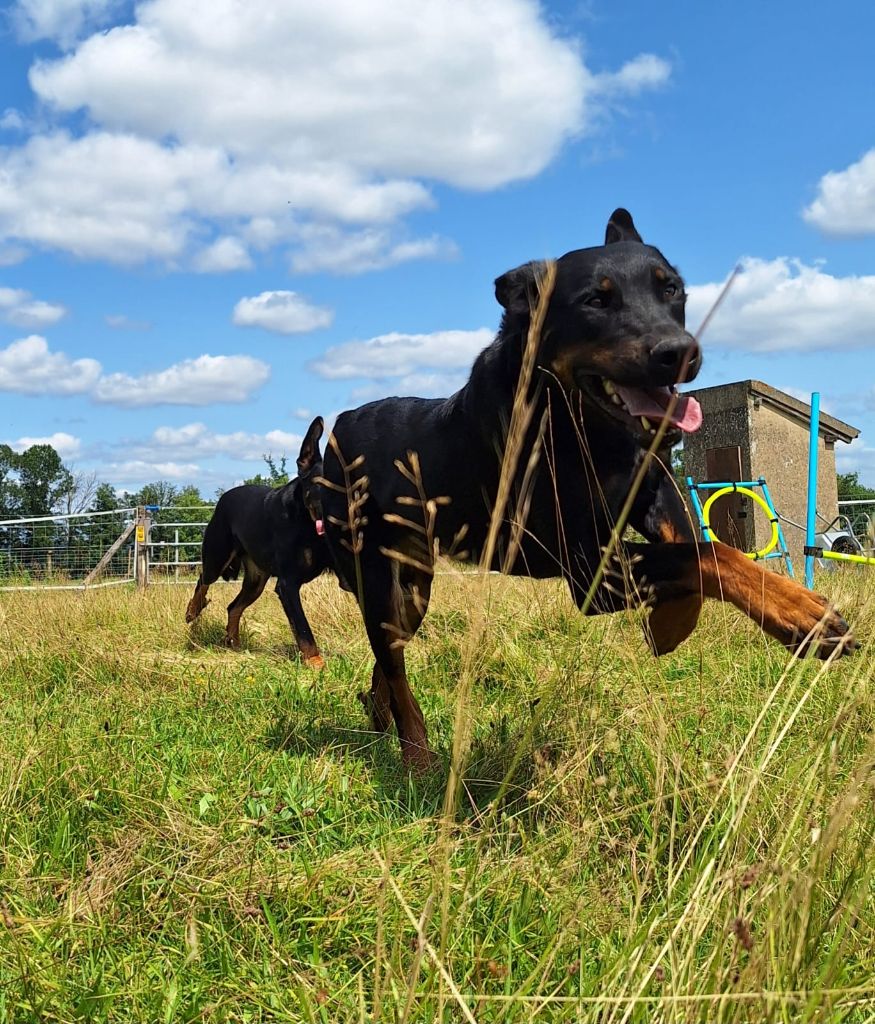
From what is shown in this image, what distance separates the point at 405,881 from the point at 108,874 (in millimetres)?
696

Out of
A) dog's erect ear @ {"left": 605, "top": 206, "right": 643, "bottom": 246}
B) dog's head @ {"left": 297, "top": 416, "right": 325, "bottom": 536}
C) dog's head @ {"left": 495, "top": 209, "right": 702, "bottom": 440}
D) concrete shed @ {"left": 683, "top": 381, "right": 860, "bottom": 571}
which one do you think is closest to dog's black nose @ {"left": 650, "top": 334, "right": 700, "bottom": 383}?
dog's head @ {"left": 495, "top": 209, "right": 702, "bottom": 440}

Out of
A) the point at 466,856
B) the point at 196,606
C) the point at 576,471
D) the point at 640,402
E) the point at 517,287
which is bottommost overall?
the point at 466,856

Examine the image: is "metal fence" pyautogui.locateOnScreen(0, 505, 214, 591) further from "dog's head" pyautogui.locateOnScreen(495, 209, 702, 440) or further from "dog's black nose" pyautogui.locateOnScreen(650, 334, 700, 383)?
"dog's black nose" pyautogui.locateOnScreen(650, 334, 700, 383)

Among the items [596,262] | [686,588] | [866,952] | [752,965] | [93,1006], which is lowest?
[93,1006]

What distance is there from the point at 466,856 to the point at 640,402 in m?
1.39

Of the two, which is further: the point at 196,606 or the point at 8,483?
the point at 8,483

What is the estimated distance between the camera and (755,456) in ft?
37.7

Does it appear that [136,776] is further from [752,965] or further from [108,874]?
[752,965]

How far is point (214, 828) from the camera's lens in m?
2.41

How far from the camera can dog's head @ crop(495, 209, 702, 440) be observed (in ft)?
8.95

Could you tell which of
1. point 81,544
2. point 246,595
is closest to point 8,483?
point 81,544

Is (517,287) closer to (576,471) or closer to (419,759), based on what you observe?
(576,471)

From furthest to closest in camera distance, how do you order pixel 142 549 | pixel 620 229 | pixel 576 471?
pixel 142 549 < pixel 620 229 < pixel 576 471

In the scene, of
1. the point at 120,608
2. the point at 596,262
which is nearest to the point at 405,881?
the point at 596,262
